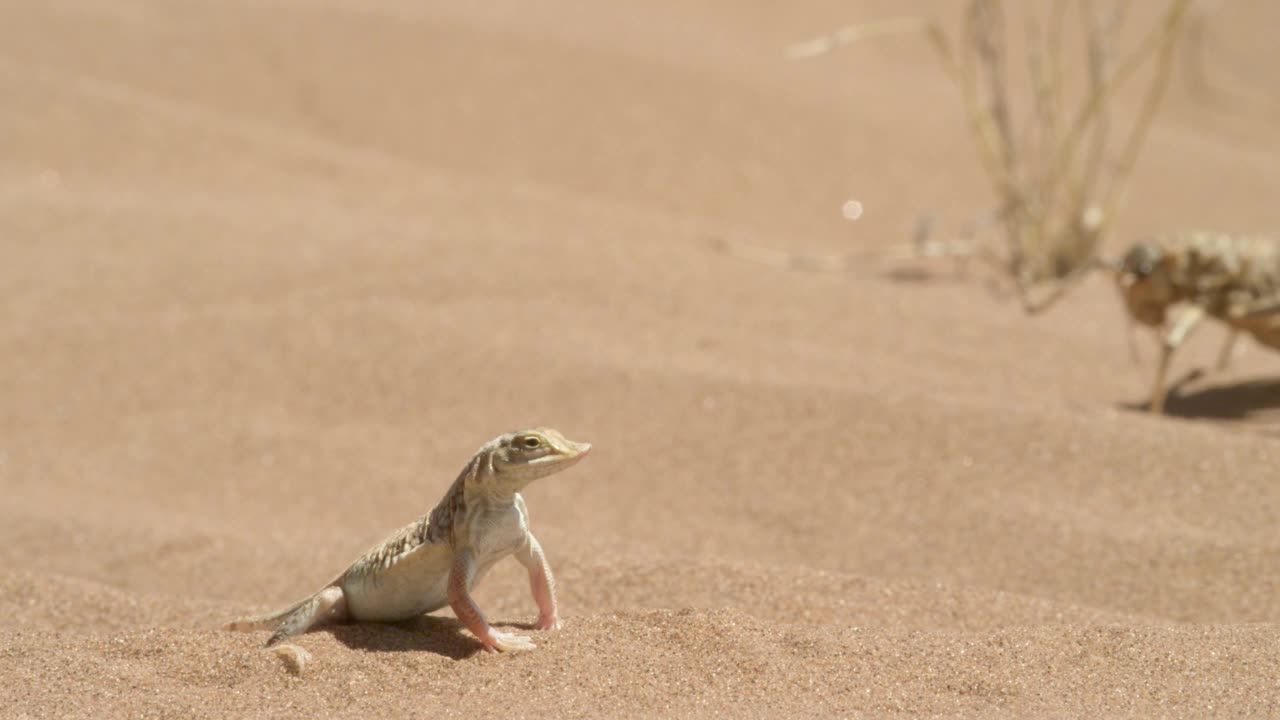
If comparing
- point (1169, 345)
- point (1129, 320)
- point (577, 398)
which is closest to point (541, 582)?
point (577, 398)

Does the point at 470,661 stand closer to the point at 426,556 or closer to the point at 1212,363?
the point at 426,556

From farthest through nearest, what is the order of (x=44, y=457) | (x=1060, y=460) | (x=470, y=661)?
(x=44, y=457)
(x=1060, y=460)
(x=470, y=661)

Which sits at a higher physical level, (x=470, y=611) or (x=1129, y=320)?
(x=1129, y=320)

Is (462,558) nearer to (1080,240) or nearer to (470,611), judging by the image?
(470,611)

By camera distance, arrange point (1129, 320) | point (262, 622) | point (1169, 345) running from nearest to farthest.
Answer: point (262, 622), point (1169, 345), point (1129, 320)

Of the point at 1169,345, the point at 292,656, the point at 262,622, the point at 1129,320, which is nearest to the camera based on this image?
the point at 292,656

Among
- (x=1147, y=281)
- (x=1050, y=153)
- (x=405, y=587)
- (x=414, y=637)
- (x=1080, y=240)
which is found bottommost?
(x=414, y=637)

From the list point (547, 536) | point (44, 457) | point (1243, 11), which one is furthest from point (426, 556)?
point (1243, 11)

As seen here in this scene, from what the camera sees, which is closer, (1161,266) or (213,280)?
(1161,266)
